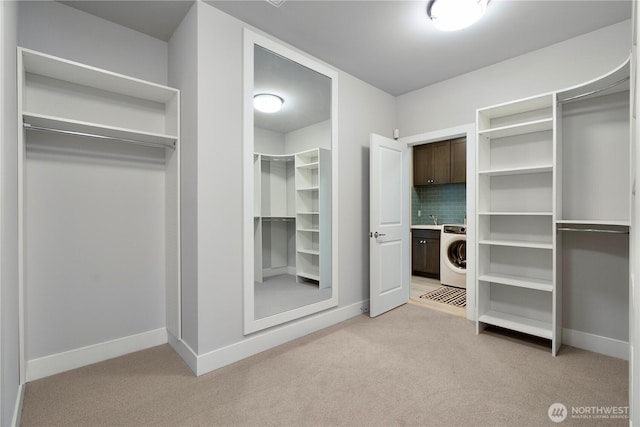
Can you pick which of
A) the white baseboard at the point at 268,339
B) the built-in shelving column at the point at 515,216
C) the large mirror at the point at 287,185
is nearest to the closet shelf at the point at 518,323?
the built-in shelving column at the point at 515,216

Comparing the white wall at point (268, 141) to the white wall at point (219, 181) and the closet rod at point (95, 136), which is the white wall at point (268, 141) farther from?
the closet rod at point (95, 136)

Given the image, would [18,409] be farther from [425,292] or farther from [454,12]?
[425,292]

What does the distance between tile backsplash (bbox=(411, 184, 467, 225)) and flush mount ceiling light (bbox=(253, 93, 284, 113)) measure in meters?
3.63

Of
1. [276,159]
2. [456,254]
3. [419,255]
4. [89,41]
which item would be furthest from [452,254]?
[89,41]

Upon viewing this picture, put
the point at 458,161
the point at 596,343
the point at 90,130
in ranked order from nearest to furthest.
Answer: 1. the point at 90,130
2. the point at 596,343
3. the point at 458,161

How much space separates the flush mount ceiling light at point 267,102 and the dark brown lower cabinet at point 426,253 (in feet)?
11.3

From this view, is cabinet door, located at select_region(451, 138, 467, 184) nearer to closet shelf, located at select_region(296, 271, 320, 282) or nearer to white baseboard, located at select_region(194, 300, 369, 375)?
white baseboard, located at select_region(194, 300, 369, 375)

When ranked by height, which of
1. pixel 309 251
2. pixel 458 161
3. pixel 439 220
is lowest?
pixel 309 251

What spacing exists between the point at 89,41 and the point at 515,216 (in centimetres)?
380

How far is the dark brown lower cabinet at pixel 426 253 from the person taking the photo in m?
4.92

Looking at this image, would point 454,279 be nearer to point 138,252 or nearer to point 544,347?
point 544,347

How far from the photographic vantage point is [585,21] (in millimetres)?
2338

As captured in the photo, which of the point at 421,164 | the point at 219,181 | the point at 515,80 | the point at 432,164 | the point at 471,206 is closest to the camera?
the point at 219,181

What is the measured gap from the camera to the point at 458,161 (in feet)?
15.6
